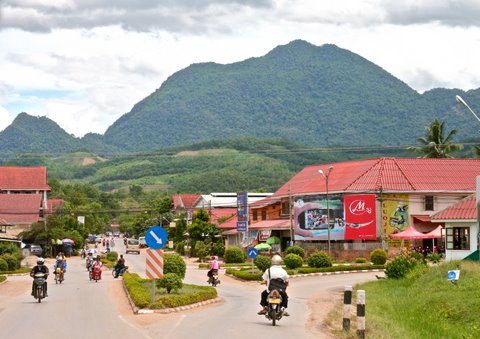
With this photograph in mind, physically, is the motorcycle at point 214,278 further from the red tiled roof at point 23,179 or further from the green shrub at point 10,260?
the red tiled roof at point 23,179

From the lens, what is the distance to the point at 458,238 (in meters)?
50.3

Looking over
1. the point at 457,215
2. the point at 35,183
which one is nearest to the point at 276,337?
the point at 457,215

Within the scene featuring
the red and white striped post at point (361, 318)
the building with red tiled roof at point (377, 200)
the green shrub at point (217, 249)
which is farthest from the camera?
the green shrub at point (217, 249)

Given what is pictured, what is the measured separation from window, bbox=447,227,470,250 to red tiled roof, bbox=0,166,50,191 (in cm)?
7499

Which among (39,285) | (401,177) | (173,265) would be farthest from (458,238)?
(39,285)

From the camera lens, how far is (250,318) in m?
23.1

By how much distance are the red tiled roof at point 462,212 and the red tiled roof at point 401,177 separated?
17.3 meters

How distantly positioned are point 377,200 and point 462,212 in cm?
2041

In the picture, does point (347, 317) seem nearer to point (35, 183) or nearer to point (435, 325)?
point (435, 325)

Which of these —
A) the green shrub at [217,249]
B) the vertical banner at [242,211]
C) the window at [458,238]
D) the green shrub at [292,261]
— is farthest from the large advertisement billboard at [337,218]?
the window at [458,238]

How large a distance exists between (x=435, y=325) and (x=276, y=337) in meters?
6.92

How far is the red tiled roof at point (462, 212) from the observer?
4878 cm

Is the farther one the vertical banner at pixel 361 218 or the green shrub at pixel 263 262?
the vertical banner at pixel 361 218

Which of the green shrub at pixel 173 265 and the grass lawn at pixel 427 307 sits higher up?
the green shrub at pixel 173 265
